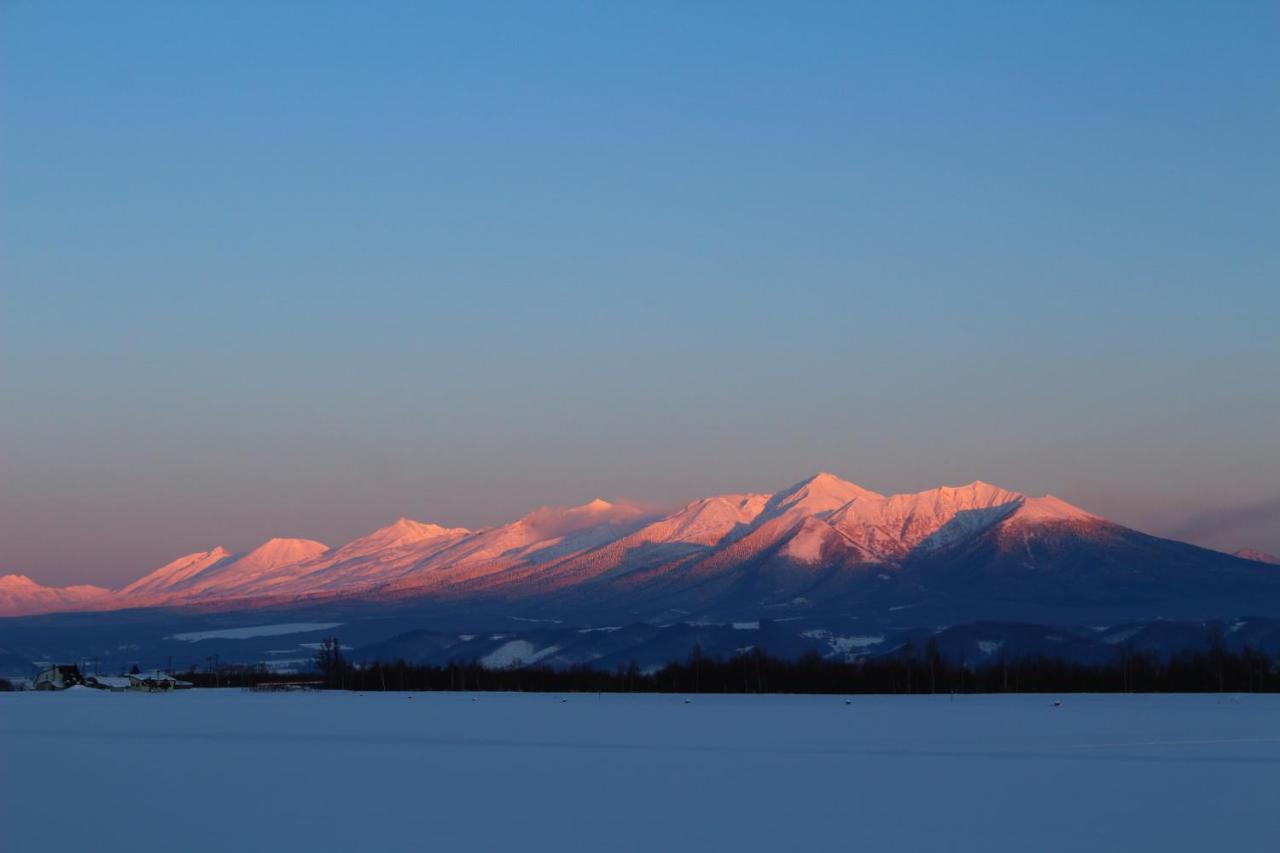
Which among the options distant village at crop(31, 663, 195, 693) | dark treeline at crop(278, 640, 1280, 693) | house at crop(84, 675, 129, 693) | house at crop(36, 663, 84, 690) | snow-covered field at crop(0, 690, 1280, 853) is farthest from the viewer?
house at crop(36, 663, 84, 690)

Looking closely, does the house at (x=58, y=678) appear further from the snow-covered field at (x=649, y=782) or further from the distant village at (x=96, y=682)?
the snow-covered field at (x=649, y=782)

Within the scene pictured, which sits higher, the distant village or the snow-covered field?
the distant village

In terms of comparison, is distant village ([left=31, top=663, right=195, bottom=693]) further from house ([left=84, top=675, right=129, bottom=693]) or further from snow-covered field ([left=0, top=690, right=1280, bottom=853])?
snow-covered field ([left=0, top=690, right=1280, bottom=853])

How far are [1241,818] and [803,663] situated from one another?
231 ft

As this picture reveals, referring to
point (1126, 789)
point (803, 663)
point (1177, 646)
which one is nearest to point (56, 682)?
point (803, 663)

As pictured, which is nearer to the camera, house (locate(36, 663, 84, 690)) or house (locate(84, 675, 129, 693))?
house (locate(84, 675, 129, 693))

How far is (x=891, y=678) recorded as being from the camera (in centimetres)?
9056

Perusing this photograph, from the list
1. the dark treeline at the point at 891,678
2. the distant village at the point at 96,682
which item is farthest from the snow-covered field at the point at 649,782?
the distant village at the point at 96,682

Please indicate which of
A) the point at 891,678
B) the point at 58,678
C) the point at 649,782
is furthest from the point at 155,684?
the point at 649,782

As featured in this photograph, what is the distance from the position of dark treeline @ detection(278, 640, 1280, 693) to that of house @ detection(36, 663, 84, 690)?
16951mm

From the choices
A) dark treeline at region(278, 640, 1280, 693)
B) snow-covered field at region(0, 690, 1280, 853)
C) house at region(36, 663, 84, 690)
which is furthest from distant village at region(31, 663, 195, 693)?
snow-covered field at region(0, 690, 1280, 853)

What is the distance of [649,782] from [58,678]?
85938mm

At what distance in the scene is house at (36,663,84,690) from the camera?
107 metres

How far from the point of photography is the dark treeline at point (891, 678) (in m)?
84.6
